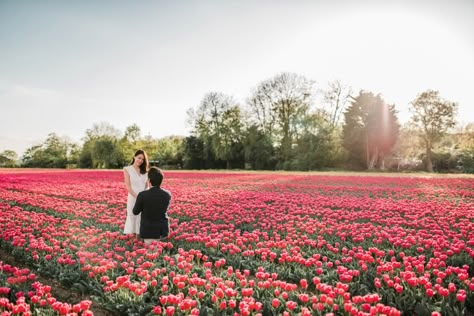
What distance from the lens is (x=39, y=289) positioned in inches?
166

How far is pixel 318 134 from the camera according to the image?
49531 mm

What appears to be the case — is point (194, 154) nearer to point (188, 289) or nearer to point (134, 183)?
point (134, 183)

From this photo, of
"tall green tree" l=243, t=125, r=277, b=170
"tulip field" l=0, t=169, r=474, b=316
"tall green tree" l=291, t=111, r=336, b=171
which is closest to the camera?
"tulip field" l=0, t=169, r=474, b=316

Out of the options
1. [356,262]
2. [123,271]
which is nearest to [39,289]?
[123,271]

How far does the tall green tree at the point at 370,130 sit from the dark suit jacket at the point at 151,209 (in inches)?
1900

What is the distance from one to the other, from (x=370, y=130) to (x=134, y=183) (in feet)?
162

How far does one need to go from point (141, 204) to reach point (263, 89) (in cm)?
5258

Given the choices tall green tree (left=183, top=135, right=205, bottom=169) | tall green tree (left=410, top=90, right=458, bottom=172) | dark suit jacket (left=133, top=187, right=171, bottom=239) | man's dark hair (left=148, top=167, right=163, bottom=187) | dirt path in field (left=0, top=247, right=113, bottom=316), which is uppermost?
Answer: tall green tree (left=410, top=90, right=458, bottom=172)

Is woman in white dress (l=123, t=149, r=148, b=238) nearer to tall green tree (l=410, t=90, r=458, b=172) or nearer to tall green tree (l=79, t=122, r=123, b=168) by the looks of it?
tall green tree (l=410, t=90, r=458, b=172)

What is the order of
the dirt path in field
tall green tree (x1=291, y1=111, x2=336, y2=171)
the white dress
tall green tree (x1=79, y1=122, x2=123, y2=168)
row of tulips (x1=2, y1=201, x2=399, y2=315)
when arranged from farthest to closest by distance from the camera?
tall green tree (x1=79, y1=122, x2=123, y2=168) → tall green tree (x1=291, y1=111, x2=336, y2=171) → the white dress → the dirt path in field → row of tulips (x1=2, y1=201, x2=399, y2=315)

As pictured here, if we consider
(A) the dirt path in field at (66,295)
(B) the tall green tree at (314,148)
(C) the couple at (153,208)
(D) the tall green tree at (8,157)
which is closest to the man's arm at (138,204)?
(C) the couple at (153,208)

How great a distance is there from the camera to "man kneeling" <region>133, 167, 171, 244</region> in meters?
6.54

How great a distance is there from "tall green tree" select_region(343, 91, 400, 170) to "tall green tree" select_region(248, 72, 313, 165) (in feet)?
25.3

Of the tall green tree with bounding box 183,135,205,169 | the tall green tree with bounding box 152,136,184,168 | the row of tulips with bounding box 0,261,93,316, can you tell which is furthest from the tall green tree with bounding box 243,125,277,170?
the row of tulips with bounding box 0,261,93,316
